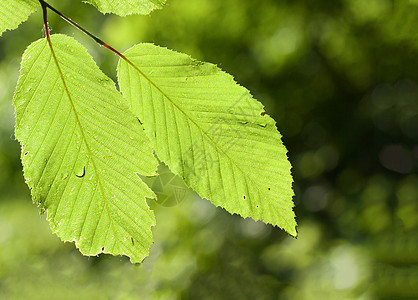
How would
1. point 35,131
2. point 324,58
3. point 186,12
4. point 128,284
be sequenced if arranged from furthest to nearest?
point 324,58 < point 186,12 < point 128,284 < point 35,131

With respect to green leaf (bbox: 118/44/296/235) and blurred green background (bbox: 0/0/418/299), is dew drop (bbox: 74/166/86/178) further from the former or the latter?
blurred green background (bbox: 0/0/418/299)

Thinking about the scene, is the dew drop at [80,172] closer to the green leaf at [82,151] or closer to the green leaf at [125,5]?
the green leaf at [82,151]

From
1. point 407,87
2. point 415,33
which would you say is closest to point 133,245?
point 415,33

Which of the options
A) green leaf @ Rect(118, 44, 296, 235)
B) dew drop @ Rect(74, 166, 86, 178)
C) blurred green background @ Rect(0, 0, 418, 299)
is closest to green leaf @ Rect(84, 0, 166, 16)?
green leaf @ Rect(118, 44, 296, 235)

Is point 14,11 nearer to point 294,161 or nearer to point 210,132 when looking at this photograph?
point 210,132

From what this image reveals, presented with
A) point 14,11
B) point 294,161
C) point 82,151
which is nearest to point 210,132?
point 82,151

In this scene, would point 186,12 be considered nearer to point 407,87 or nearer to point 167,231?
point 167,231

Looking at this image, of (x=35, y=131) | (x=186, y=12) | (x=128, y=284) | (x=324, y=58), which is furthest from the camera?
(x=324, y=58)
